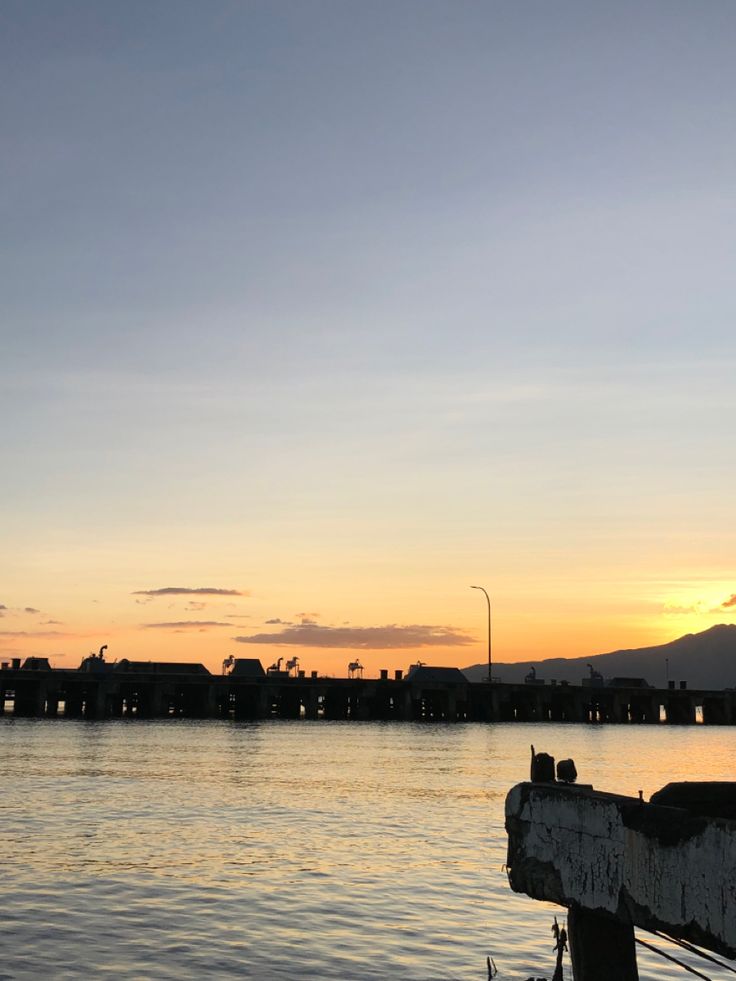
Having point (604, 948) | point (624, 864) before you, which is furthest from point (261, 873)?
point (624, 864)

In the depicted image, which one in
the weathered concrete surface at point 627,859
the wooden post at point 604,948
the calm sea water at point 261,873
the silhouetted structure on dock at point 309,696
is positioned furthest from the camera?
the silhouetted structure on dock at point 309,696

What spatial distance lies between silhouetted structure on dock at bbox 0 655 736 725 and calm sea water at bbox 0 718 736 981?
7086 centimetres

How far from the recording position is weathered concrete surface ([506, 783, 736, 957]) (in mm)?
7566

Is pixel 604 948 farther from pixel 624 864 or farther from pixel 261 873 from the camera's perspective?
pixel 261 873

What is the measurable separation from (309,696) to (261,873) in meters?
125

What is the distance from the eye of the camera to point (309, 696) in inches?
5915

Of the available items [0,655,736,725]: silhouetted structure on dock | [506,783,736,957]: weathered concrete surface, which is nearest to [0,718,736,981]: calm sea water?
[506,783,736,957]: weathered concrete surface

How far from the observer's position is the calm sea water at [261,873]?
18.2 meters

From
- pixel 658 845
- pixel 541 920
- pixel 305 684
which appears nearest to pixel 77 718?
pixel 305 684

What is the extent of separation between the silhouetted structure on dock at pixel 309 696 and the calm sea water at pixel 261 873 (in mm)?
70855

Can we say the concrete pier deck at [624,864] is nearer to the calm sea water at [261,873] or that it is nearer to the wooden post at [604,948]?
the wooden post at [604,948]

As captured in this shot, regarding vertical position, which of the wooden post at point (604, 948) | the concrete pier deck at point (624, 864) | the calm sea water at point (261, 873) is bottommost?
the calm sea water at point (261, 873)

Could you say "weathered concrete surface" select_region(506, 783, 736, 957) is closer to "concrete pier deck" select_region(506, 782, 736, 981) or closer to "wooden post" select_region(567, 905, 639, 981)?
"concrete pier deck" select_region(506, 782, 736, 981)

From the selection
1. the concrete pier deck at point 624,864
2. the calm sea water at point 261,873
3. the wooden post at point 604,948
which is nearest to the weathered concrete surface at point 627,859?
the concrete pier deck at point 624,864
